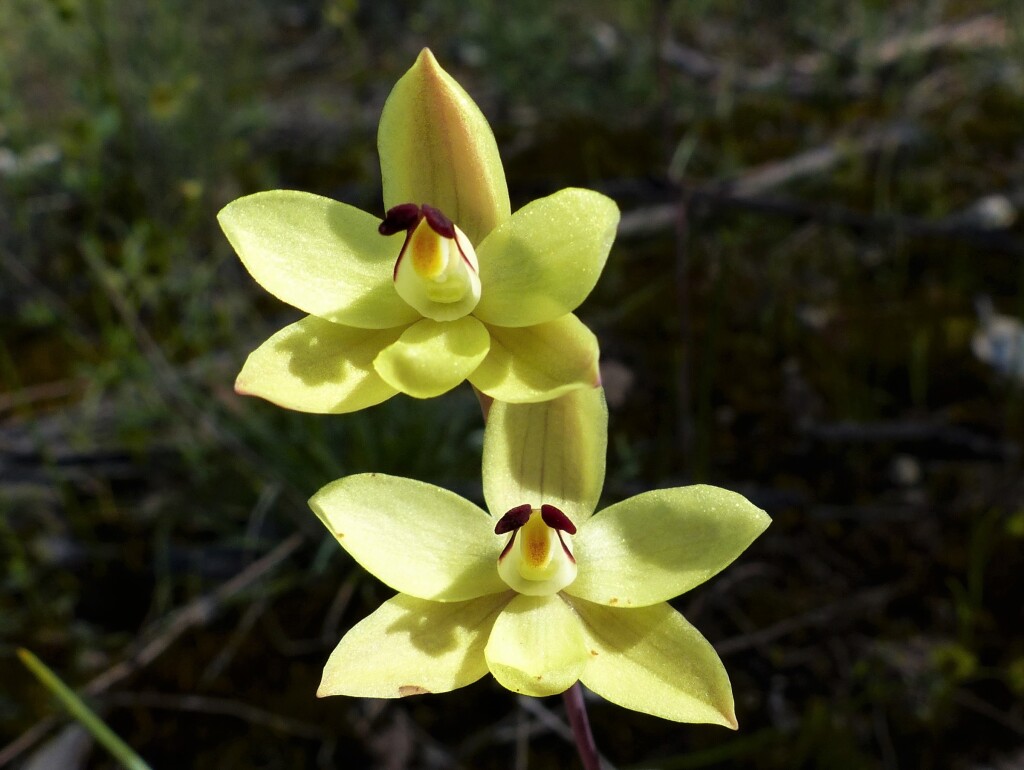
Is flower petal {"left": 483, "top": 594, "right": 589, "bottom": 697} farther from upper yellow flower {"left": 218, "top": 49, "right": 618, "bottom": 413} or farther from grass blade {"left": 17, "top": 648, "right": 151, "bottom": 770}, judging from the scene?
grass blade {"left": 17, "top": 648, "right": 151, "bottom": 770}

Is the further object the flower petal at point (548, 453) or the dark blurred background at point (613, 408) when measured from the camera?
the dark blurred background at point (613, 408)

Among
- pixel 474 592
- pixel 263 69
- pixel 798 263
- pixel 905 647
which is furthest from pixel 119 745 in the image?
pixel 263 69

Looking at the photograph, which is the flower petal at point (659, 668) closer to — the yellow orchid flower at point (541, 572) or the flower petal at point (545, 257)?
the yellow orchid flower at point (541, 572)

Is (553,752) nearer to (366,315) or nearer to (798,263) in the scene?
(366,315)

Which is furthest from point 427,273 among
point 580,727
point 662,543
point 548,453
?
point 580,727

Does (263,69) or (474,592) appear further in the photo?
(263,69)

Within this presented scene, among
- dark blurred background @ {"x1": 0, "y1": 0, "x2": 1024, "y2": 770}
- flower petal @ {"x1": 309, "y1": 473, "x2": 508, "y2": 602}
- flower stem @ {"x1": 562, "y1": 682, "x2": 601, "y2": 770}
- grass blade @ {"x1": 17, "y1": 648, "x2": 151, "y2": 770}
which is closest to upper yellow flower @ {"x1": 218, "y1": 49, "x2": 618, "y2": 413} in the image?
flower petal @ {"x1": 309, "y1": 473, "x2": 508, "y2": 602}

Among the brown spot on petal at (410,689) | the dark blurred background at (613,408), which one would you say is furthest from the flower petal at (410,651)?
the dark blurred background at (613,408)

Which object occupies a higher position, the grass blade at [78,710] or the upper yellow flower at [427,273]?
the upper yellow flower at [427,273]
